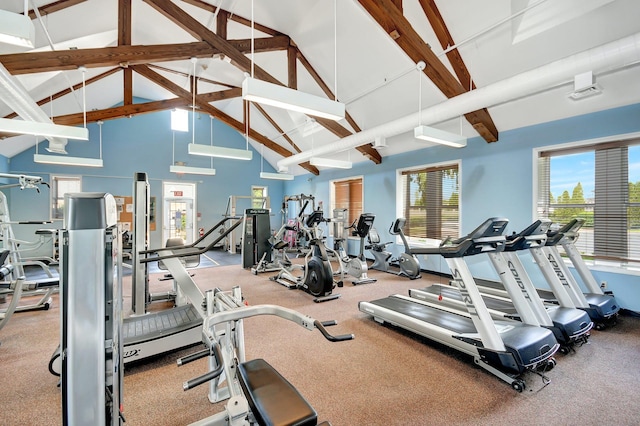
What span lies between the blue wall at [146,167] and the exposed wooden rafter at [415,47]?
792 cm

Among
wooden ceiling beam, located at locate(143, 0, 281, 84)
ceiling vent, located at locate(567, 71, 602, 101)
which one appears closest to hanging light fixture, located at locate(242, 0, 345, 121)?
wooden ceiling beam, located at locate(143, 0, 281, 84)

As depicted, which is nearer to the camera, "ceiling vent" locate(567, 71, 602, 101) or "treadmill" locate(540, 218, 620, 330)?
"ceiling vent" locate(567, 71, 602, 101)

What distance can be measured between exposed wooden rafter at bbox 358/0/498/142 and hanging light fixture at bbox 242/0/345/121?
1.34 m

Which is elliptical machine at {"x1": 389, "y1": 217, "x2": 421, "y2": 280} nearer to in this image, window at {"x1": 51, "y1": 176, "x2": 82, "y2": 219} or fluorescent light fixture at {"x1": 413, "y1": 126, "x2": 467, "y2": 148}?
fluorescent light fixture at {"x1": 413, "y1": 126, "x2": 467, "y2": 148}

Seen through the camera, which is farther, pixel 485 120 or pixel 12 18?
pixel 485 120

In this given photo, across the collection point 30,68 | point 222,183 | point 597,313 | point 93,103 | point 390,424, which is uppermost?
point 93,103

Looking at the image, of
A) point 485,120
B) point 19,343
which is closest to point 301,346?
point 19,343

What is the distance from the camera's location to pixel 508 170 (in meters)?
5.05

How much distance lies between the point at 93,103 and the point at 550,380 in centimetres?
1049

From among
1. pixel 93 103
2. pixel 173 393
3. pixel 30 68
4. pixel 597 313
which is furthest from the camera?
pixel 93 103

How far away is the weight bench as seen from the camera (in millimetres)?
1165

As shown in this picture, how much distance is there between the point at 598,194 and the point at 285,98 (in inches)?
182

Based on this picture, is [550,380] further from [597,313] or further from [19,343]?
[19,343]

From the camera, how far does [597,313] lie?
3.36 meters
